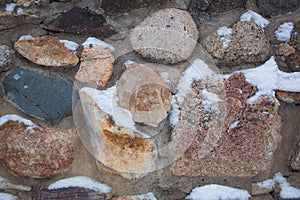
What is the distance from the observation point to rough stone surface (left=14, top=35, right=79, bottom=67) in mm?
1202

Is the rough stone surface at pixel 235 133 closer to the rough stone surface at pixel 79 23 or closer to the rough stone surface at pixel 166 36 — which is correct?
the rough stone surface at pixel 166 36

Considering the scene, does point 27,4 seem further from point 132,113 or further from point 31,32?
point 132,113

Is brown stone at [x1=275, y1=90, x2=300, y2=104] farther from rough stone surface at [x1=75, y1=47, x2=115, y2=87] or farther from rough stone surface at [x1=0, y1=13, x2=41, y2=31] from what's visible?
rough stone surface at [x1=0, y1=13, x2=41, y2=31]

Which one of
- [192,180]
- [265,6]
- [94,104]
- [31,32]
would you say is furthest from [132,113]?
[265,6]

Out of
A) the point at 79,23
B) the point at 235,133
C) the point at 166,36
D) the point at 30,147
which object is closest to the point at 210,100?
the point at 235,133

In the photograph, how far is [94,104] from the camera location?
1.19m

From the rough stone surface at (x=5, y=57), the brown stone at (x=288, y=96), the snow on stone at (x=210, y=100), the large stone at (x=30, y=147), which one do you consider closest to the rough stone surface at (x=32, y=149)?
the large stone at (x=30, y=147)

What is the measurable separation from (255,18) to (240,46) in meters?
0.10

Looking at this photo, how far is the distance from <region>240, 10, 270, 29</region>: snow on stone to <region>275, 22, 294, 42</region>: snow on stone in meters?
0.04

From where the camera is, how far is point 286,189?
1263 mm

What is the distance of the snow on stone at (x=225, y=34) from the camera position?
4.00 ft

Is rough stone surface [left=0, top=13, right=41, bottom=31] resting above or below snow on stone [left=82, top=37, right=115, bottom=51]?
above

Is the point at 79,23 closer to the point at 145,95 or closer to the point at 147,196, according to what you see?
the point at 145,95

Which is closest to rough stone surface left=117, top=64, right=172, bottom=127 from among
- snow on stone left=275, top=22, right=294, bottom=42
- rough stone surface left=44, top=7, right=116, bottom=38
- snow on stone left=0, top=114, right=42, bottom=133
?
rough stone surface left=44, top=7, right=116, bottom=38
